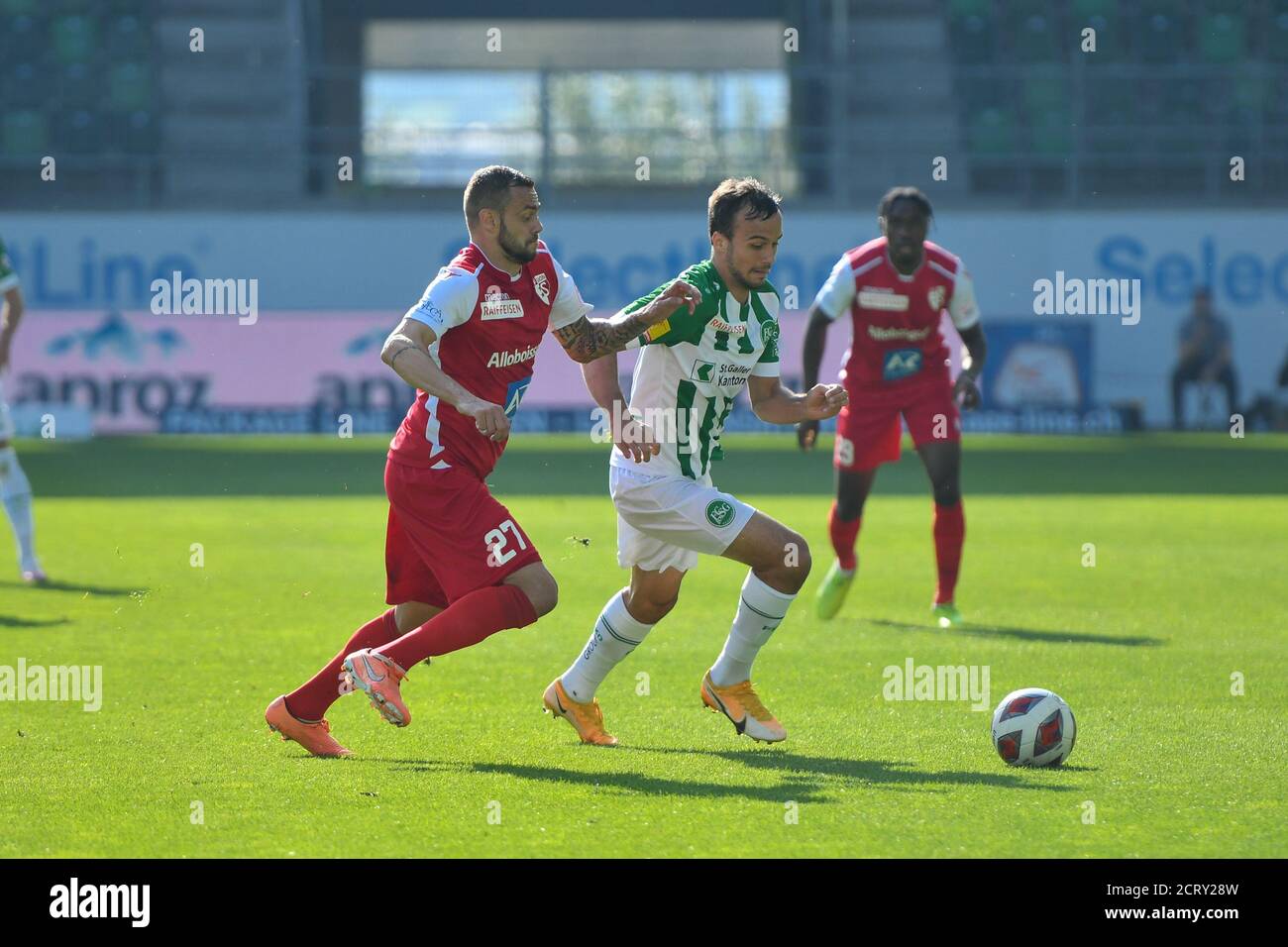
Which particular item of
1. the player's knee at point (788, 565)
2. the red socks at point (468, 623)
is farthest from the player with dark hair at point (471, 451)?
the player's knee at point (788, 565)

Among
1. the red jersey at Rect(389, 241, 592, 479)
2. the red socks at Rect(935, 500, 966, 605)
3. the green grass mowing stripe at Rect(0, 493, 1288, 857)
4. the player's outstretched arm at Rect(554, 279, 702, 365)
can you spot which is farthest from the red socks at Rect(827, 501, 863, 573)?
the red jersey at Rect(389, 241, 592, 479)

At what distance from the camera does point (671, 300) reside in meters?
6.29

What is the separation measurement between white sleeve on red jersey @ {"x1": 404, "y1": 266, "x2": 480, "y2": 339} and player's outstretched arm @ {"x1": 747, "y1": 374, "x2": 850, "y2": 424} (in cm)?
109

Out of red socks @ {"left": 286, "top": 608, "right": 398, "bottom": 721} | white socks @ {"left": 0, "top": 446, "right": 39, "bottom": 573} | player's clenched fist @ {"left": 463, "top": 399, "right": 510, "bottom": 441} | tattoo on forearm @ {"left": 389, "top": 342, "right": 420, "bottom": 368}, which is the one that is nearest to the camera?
player's clenched fist @ {"left": 463, "top": 399, "right": 510, "bottom": 441}

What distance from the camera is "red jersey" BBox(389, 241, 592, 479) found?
6.19 metres

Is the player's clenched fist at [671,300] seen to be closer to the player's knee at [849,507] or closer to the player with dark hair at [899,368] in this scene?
the player with dark hair at [899,368]

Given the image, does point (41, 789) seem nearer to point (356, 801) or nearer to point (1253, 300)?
point (356, 801)

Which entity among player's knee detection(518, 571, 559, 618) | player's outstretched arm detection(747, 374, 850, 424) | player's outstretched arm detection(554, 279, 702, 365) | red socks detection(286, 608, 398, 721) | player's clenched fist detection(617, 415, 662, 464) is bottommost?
red socks detection(286, 608, 398, 721)

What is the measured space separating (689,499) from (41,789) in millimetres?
2378

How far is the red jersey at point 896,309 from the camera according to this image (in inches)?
404

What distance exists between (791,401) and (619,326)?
0.80 metres

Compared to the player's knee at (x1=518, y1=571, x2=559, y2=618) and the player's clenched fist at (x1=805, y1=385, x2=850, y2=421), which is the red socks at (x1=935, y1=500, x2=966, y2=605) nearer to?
the player's clenched fist at (x1=805, y1=385, x2=850, y2=421)

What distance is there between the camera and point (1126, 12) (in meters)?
30.3
